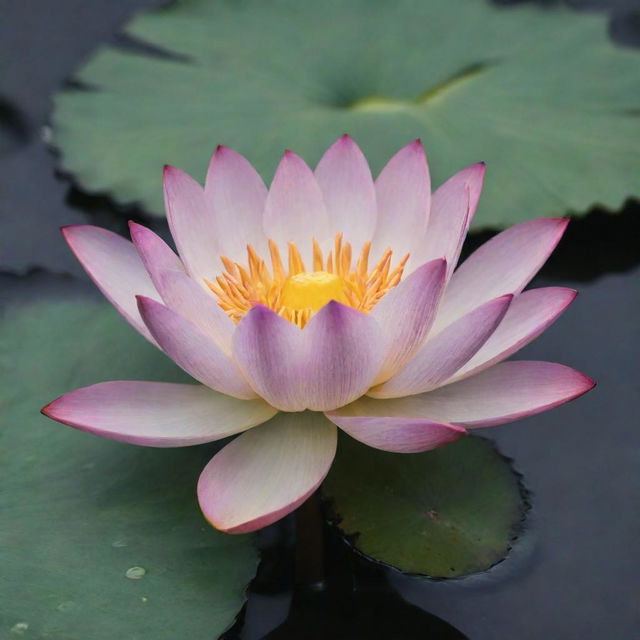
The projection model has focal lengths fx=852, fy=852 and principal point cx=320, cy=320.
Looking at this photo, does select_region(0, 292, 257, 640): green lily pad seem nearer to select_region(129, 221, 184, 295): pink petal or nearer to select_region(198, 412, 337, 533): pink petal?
select_region(198, 412, 337, 533): pink petal

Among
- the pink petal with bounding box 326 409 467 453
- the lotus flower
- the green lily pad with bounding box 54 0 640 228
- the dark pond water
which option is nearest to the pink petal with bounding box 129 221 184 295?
the lotus flower

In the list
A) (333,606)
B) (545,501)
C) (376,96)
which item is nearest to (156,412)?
(333,606)

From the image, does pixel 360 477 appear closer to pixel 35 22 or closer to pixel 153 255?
pixel 153 255

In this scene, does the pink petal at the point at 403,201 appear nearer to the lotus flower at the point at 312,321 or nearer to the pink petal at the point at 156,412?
the lotus flower at the point at 312,321

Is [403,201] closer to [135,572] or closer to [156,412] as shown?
[156,412]

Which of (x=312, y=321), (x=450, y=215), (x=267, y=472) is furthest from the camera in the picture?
(x=450, y=215)

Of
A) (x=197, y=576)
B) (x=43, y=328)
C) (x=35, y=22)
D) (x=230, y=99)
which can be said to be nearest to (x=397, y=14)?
(x=230, y=99)
